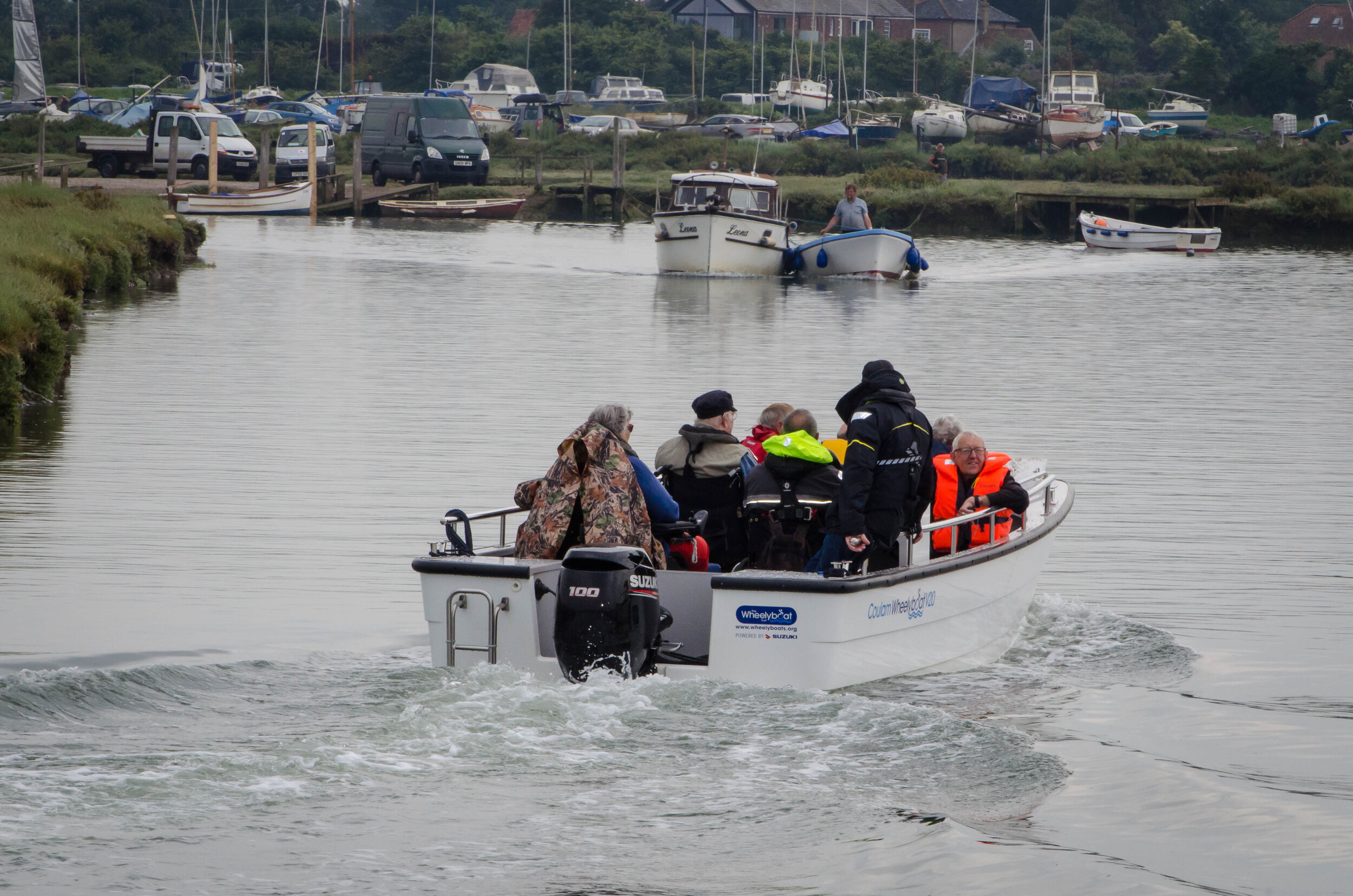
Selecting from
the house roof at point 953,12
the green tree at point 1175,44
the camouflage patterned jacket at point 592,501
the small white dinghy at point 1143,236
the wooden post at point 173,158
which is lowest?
the camouflage patterned jacket at point 592,501

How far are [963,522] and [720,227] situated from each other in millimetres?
29807

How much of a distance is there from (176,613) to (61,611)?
2.18ft

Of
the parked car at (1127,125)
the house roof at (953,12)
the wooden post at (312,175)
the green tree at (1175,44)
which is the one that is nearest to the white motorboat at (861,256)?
the wooden post at (312,175)

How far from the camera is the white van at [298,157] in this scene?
2235 inches

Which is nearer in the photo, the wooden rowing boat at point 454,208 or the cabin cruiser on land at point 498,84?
the wooden rowing boat at point 454,208

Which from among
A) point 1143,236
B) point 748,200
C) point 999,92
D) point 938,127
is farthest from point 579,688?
point 999,92

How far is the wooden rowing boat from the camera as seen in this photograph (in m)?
53.8

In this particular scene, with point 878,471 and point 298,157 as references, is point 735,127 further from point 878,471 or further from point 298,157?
point 878,471

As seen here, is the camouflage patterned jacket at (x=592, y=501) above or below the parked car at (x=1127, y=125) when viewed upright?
below

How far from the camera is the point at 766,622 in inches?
325

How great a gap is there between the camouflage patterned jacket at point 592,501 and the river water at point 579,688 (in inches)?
30.0

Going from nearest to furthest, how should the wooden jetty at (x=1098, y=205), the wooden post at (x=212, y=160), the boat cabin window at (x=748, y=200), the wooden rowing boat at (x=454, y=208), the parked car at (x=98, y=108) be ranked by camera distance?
1. the boat cabin window at (x=748, y=200)
2. the wooden post at (x=212, y=160)
3. the wooden rowing boat at (x=454, y=208)
4. the wooden jetty at (x=1098, y=205)
5. the parked car at (x=98, y=108)

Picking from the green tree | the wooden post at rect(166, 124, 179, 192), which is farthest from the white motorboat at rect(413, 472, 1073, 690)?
the green tree

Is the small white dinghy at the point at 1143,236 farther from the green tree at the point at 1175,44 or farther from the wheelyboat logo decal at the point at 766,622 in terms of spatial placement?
the green tree at the point at 1175,44
